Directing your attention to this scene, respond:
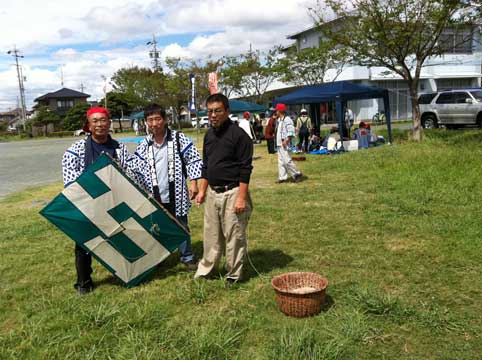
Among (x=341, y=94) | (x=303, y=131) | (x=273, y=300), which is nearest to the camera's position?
(x=273, y=300)

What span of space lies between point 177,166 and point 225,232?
81cm

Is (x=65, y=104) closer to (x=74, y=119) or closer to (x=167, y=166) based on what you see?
(x=74, y=119)

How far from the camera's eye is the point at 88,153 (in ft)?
13.5

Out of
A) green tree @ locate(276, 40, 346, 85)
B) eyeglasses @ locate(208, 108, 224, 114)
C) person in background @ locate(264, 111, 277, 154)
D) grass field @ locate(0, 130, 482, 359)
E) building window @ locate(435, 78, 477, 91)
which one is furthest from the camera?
building window @ locate(435, 78, 477, 91)

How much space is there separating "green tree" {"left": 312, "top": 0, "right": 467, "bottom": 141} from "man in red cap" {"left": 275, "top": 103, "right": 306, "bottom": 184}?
7312 mm

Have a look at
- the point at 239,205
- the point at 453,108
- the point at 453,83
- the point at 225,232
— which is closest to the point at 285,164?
the point at 225,232

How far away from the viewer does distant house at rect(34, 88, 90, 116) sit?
260 ft

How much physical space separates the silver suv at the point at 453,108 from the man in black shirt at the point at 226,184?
1865cm

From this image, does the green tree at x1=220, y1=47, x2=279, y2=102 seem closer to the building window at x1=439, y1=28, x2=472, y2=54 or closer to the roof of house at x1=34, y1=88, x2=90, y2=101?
the building window at x1=439, y1=28, x2=472, y2=54

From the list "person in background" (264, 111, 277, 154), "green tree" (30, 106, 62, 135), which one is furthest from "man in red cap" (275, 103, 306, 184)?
"green tree" (30, 106, 62, 135)

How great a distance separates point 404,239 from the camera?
5262 millimetres

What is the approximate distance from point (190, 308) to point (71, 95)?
3232 inches

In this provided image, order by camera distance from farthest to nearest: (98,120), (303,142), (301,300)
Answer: (303,142)
(98,120)
(301,300)

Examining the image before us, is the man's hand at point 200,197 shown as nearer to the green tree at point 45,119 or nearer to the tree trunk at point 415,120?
the tree trunk at point 415,120
